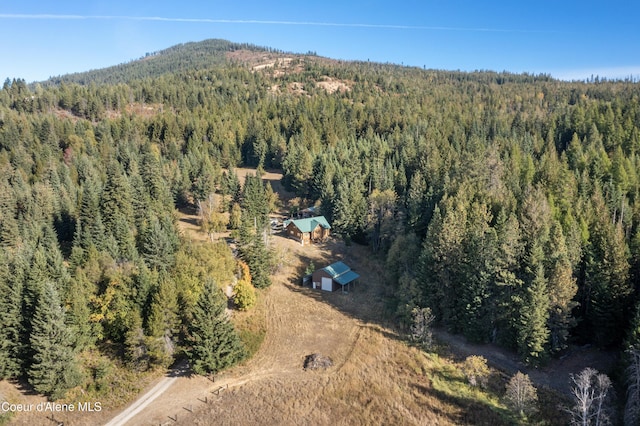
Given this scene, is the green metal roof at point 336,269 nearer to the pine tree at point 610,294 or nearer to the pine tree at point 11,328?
the pine tree at point 610,294

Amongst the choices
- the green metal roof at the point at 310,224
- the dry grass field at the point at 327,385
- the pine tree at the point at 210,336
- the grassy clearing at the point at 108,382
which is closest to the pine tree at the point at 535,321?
the dry grass field at the point at 327,385

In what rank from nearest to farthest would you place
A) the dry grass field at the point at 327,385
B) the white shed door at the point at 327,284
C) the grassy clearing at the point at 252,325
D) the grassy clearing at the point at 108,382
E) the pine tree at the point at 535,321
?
1. the dry grass field at the point at 327,385
2. the grassy clearing at the point at 108,382
3. the pine tree at the point at 535,321
4. the grassy clearing at the point at 252,325
5. the white shed door at the point at 327,284

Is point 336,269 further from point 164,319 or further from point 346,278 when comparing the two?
point 164,319

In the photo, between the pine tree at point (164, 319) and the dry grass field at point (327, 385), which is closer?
the dry grass field at point (327, 385)

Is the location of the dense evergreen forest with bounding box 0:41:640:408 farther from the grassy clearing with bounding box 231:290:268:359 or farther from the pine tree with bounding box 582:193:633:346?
the grassy clearing with bounding box 231:290:268:359

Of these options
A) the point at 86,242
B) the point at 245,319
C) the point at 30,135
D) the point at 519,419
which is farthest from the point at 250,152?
the point at 519,419

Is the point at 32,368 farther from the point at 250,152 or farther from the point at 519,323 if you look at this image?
the point at 250,152
